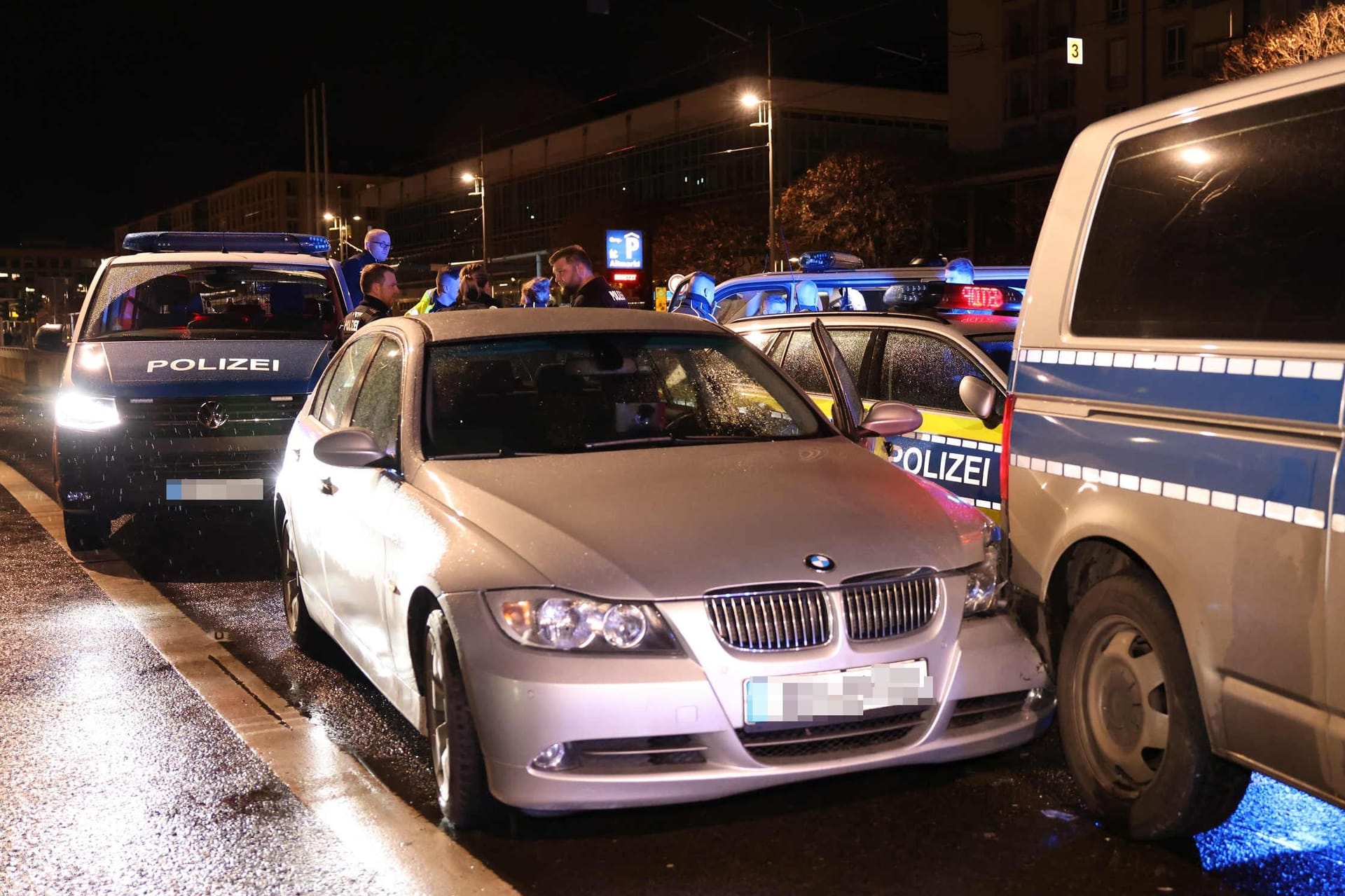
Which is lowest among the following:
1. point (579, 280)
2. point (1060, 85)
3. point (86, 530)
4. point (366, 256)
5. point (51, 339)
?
point (86, 530)

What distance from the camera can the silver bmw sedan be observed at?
12.6 ft

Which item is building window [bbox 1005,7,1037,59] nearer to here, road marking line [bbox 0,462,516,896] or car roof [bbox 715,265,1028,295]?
car roof [bbox 715,265,1028,295]

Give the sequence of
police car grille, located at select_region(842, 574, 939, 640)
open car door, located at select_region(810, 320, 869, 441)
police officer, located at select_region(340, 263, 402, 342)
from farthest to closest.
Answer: police officer, located at select_region(340, 263, 402, 342), open car door, located at select_region(810, 320, 869, 441), police car grille, located at select_region(842, 574, 939, 640)

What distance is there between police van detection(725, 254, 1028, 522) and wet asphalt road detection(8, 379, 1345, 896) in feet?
7.25

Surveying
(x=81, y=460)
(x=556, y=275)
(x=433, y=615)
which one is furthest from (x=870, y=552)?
(x=81, y=460)

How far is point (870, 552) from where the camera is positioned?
4066 mm

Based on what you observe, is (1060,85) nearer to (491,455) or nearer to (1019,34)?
(1019,34)

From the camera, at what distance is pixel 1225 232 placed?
3695 millimetres

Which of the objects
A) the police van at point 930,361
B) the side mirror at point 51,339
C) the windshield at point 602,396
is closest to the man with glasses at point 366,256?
the side mirror at point 51,339

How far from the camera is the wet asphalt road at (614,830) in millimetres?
3896

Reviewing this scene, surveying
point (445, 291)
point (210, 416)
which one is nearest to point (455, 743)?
point (210, 416)

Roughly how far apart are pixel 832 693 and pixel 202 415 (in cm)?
635

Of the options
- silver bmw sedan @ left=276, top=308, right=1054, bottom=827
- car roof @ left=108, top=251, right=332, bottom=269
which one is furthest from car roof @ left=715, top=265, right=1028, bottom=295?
silver bmw sedan @ left=276, top=308, right=1054, bottom=827

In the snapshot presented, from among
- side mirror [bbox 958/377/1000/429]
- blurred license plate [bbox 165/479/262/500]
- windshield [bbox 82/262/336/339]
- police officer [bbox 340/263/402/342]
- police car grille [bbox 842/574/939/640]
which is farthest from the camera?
windshield [bbox 82/262/336/339]
